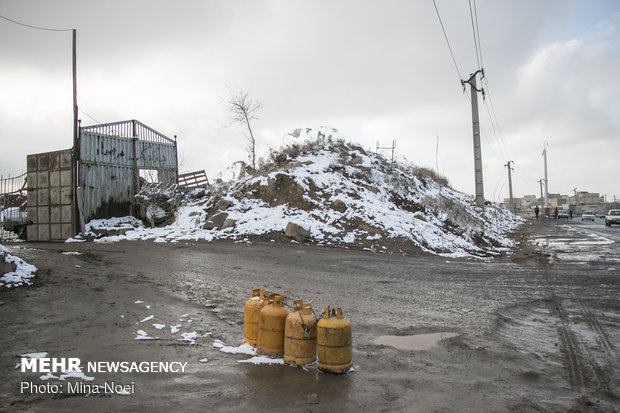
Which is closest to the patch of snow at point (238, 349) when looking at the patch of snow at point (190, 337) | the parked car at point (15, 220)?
the patch of snow at point (190, 337)

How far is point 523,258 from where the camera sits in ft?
48.6

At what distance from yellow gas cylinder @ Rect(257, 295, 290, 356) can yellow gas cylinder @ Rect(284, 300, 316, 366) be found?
19cm

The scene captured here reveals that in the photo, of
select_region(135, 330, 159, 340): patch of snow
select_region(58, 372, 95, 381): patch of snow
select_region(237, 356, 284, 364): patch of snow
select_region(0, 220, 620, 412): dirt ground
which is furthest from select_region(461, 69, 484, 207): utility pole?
select_region(58, 372, 95, 381): patch of snow

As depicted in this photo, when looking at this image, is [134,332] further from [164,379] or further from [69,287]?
[69,287]

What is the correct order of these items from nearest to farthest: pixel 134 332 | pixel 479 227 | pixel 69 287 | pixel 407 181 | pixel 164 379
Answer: pixel 164 379 < pixel 134 332 < pixel 69 287 < pixel 479 227 < pixel 407 181

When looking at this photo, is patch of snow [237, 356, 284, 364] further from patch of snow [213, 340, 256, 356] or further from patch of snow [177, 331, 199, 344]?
patch of snow [177, 331, 199, 344]

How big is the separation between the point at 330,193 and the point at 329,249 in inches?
204

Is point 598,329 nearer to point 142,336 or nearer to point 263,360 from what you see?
point 263,360

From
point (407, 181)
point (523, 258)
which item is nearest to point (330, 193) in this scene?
point (407, 181)

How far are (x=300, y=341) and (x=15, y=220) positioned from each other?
20.0 metres

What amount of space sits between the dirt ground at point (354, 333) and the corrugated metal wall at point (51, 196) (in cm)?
772

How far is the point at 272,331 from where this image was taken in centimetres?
482

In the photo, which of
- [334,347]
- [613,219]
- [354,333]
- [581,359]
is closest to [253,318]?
[334,347]

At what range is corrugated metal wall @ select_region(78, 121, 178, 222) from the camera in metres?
18.7
